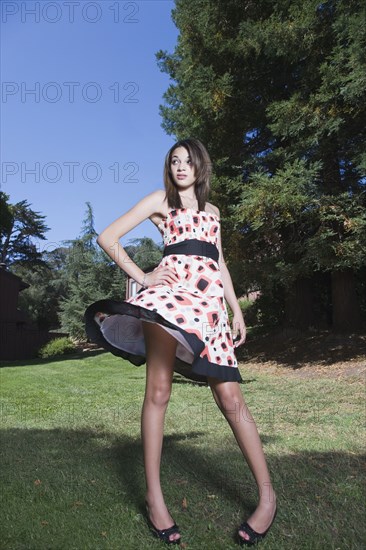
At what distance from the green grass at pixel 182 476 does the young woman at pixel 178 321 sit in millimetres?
283

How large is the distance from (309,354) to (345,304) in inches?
73.5

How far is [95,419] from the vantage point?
19.0 ft

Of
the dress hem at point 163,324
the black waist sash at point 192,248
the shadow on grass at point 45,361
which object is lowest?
the shadow on grass at point 45,361

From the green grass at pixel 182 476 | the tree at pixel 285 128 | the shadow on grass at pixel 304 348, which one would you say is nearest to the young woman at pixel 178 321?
the green grass at pixel 182 476

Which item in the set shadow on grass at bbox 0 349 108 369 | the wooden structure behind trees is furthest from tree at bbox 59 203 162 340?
shadow on grass at bbox 0 349 108 369

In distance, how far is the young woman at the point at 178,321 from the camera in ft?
7.74

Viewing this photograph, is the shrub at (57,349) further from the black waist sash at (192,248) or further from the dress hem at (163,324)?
the black waist sash at (192,248)

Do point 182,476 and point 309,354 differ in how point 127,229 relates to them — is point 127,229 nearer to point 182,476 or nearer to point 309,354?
point 182,476

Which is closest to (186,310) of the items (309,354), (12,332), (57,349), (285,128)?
(285,128)

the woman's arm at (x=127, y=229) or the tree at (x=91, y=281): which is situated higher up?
the tree at (x=91, y=281)

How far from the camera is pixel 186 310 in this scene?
2.37 metres

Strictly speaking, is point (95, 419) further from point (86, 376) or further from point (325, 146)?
point (325, 146)

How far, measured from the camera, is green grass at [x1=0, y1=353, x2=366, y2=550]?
2.47 metres

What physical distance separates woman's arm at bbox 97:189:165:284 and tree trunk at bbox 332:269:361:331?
35.5 ft
